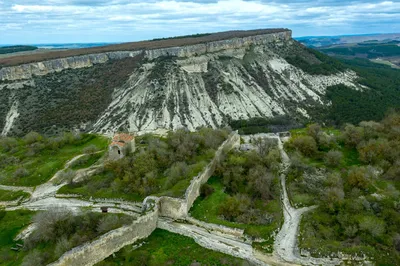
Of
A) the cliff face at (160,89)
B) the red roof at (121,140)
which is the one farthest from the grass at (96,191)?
the cliff face at (160,89)

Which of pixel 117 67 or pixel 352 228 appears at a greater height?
pixel 117 67

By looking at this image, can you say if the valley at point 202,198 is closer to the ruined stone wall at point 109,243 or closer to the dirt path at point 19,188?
the ruined stone wall at point 109,243

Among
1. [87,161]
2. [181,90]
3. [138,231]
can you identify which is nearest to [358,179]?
[138,231]

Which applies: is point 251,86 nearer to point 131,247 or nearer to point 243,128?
point 243,128

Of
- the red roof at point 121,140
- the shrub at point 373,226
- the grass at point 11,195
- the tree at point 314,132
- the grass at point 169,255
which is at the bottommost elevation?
the grass at point 11,195

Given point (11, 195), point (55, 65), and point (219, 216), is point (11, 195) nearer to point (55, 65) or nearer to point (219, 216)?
point (219, 216)

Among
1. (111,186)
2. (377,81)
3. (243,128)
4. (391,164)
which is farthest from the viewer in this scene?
(377,81)

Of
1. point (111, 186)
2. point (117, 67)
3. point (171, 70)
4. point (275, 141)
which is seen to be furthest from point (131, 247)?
point (117, 67)
